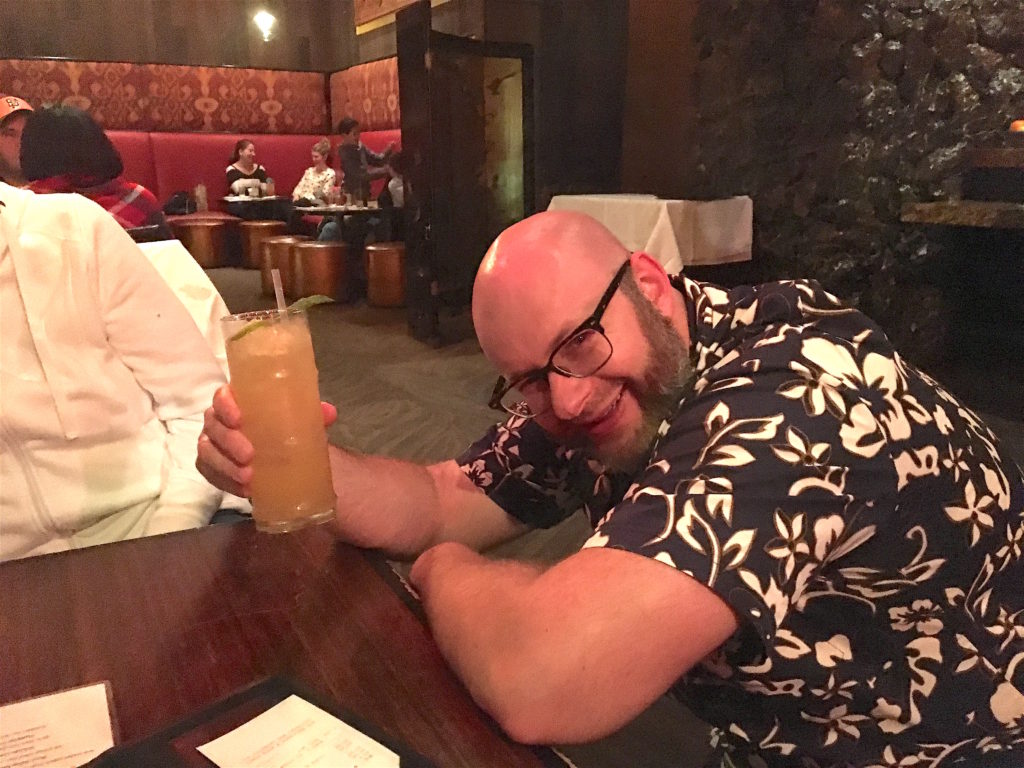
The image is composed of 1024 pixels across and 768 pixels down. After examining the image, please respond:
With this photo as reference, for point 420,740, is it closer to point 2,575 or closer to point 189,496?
point 2,575

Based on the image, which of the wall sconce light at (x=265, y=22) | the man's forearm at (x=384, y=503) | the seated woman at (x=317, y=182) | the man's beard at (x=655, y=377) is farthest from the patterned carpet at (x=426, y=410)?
the wall sconce light at (x=265, y=22)

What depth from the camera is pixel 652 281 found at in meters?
1.10

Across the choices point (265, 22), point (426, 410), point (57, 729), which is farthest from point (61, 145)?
point (265, 22)

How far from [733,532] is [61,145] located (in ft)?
8.72

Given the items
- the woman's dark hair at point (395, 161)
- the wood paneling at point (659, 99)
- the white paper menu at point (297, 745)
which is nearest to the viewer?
the white paper menu at point (297, 745)

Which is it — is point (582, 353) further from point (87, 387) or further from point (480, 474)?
point (87, 387)

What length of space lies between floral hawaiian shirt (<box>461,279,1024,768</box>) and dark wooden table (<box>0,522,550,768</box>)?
227mm

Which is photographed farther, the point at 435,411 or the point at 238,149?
the point at 238,149

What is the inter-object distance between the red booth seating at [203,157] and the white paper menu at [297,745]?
7842 millimetres

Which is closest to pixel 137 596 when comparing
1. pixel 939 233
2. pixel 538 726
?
pixel 538 726

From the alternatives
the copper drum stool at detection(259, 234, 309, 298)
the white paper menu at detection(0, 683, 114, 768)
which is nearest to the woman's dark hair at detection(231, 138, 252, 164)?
the copper drum stool at detection(259, 234, 309, 298)

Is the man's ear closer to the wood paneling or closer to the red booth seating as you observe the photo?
the wood paneling

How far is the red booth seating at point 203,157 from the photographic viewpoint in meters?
8.50

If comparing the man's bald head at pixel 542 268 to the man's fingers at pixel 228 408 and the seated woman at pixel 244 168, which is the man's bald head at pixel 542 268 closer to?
the man's fingers at pixel 228 408
